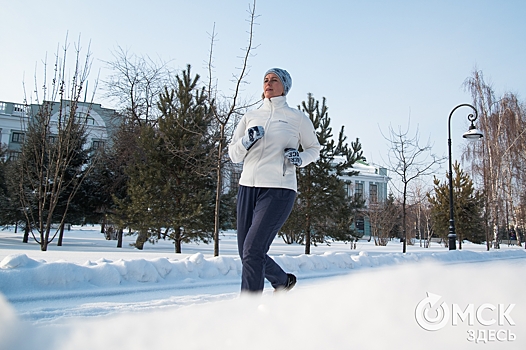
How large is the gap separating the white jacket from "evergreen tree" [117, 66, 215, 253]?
29.7 feet

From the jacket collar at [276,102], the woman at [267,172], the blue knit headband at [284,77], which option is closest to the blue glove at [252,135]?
the woman at [267,172]

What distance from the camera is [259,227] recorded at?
9.00 feet

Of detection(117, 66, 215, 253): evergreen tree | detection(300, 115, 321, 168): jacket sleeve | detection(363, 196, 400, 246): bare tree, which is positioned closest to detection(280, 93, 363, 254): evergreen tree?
detection(117, 66, 215, 253): evergreen tree

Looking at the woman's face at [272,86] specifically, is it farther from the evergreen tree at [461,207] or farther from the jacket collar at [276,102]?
the evergreen tree at [461,207]

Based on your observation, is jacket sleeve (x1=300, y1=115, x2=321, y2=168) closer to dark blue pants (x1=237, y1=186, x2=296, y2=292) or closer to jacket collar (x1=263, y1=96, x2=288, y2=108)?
jacket collar (x1=263, y1=96, x2=288, y2=108)

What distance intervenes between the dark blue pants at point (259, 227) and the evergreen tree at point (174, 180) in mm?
9169

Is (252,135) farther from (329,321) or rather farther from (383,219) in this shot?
(383,219)

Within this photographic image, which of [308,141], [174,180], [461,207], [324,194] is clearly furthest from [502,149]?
[308,141]

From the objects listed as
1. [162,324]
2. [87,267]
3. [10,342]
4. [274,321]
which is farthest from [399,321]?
[87,267]

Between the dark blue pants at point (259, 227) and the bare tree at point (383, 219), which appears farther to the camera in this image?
the bare tree at point (383, 219)

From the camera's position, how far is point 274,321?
1.63 meters

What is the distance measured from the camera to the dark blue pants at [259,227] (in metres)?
2.71

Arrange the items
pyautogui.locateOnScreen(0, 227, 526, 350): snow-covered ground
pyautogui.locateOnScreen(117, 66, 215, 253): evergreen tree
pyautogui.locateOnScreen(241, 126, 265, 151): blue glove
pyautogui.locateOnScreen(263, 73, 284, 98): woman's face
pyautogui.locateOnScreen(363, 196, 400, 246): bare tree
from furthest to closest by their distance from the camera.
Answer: pyautogui.locateOnScreen(363, 196, 400, 246): bare tree
pyautogui.locateOnScreen(117, 66, 215, 253): evergreen tree
pyautogui.locateOnScreen(263, 73, 284, 98): woman's face
pyautogui.locateOnScreen(241, 126, 265, 151): blue glove
pyautogui.locateOnScreen(0, 227, 526, 350): snow-covered ground

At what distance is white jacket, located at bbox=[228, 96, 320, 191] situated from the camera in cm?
290
